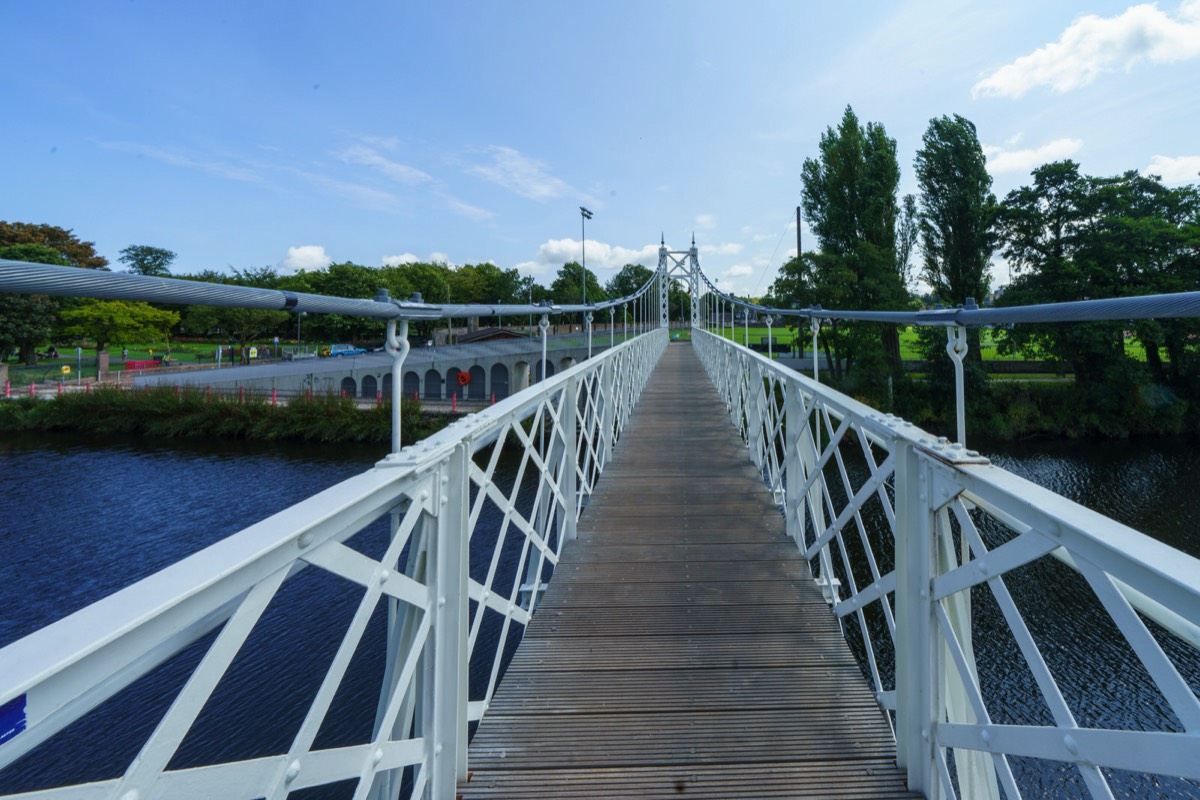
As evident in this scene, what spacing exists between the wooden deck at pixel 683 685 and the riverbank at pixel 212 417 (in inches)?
539

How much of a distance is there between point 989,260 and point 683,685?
22292 mm

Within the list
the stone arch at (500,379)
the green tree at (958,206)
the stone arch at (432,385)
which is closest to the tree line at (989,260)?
the green tree at (958,206)

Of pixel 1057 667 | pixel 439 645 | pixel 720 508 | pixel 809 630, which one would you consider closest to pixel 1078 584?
pixel 1057 667

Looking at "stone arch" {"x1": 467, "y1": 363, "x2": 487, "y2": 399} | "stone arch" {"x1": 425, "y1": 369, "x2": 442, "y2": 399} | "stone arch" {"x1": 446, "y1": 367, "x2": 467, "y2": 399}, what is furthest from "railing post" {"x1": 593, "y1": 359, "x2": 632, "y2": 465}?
"stone arch" {"x1": 425, "y1": 369, "x2": 442, "y2": 399}

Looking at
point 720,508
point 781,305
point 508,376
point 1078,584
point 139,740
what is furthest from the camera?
point 508,376

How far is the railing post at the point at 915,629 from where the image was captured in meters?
1.36

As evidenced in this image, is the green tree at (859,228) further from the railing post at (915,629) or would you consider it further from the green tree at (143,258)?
the green tree at (143,258)

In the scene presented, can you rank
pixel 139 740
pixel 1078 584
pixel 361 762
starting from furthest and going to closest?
pixel 1078 584
pixel 139 740
pixel 361 762

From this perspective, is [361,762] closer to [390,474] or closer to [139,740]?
[390,474]

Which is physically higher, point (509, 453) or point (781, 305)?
point (781, 305)

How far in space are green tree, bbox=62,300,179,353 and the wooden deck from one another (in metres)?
32.5

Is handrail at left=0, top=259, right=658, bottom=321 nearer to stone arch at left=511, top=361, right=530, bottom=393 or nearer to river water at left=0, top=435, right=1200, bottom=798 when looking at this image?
river water at left=0, top=435, right=1200, bottom=798

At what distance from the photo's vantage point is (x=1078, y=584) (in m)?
7.91

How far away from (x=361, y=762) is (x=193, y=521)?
430 inches
